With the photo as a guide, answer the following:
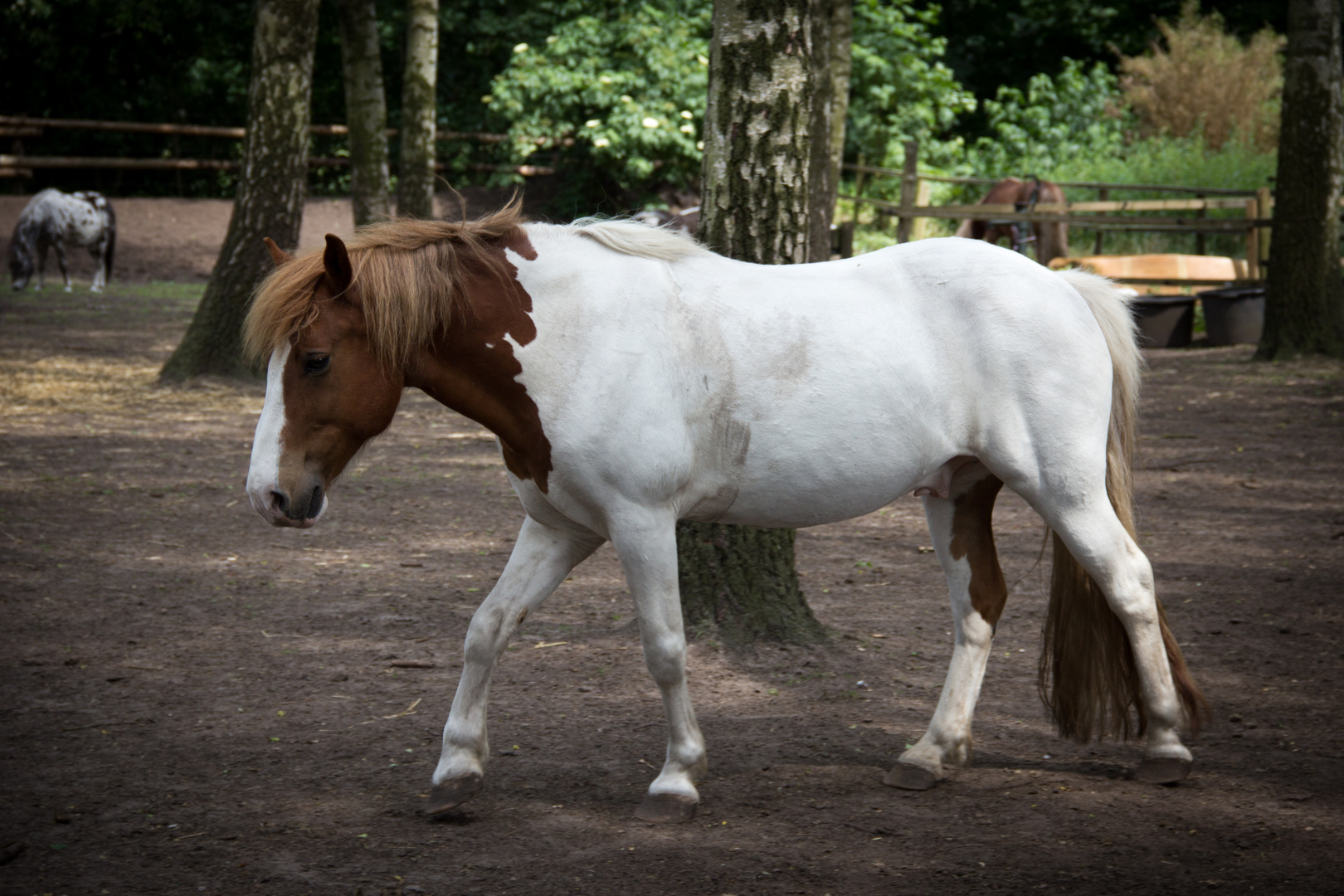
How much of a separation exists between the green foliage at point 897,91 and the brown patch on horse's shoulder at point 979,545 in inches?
797

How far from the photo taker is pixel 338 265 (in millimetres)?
2891

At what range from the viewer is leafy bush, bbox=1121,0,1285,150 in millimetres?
21469

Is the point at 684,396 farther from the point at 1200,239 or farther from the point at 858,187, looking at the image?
the point at 858,187

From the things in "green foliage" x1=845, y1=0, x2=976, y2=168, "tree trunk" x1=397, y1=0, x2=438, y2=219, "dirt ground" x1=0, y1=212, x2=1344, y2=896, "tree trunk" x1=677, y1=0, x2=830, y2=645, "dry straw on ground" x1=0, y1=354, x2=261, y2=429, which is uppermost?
"green foliage" x1=845, y1=0, x2=976, y2=168

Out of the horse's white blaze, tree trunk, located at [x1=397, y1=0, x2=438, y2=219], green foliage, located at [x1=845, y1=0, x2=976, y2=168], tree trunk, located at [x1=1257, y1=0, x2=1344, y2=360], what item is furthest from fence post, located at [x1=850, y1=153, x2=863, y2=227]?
the horse's white blaze

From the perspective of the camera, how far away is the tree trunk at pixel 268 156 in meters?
9.71

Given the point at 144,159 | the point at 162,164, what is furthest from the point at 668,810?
the point at 144,159

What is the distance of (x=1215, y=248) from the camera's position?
17359mm

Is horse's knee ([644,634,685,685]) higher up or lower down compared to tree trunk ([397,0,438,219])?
lower down

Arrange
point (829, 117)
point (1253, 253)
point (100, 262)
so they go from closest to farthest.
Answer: point (829, 117) < point (1253, 253) < point (100, 262)

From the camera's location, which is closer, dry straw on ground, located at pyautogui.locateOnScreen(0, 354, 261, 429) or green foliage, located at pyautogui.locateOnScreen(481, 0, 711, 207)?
dry straw on ground, located at pyautogui.locateOnScreen(0, 354, 261, 429)

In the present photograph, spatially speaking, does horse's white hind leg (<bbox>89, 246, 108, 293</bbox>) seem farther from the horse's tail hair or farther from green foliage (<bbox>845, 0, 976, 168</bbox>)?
green foliage (<bbox>845, 0, 976, 168</bbox>)

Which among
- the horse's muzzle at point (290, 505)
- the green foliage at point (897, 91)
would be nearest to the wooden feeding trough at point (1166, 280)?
the green foliage at point (897, 91)

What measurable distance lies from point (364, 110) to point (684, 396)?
1060 cm
